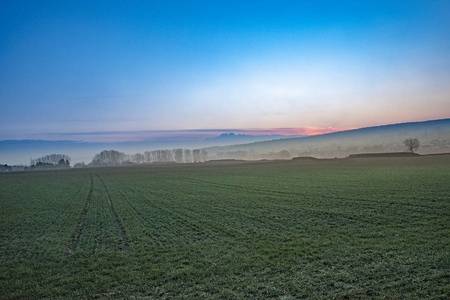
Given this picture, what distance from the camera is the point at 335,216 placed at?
2188 cm

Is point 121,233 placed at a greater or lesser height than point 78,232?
lesser

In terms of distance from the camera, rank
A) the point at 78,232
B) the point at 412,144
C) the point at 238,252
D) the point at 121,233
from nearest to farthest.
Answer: the point at 238,252, the point at 121,233, the point at 78,232, the point at 412,144

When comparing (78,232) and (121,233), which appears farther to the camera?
(78,232)

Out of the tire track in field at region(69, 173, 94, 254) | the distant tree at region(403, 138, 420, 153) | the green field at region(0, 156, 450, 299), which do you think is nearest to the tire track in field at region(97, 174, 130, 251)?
the green field at region(0, 156, 450, 299)

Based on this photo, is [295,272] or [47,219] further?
[47,219]

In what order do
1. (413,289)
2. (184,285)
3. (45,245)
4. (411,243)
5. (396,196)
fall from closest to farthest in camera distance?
(413,289)
(184,285)
(411,243)
(45,245)
(396,196)

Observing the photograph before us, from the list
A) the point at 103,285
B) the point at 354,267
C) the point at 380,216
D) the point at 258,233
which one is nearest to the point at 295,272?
the point at 354,267

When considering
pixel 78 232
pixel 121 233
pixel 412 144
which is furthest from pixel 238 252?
pixel 412 144

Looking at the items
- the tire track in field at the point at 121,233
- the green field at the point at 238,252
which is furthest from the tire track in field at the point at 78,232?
the tire track in field at the point at 121,233

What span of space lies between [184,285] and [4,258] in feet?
35.7

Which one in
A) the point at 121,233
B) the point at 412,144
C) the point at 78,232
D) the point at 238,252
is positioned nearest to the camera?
the point at 238,252

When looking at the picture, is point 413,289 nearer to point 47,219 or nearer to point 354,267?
point 354,267

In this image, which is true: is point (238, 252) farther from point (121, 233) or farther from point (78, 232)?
point (78, 232)

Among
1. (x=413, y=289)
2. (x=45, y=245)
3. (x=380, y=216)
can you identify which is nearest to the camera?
(x=413, y=289)
